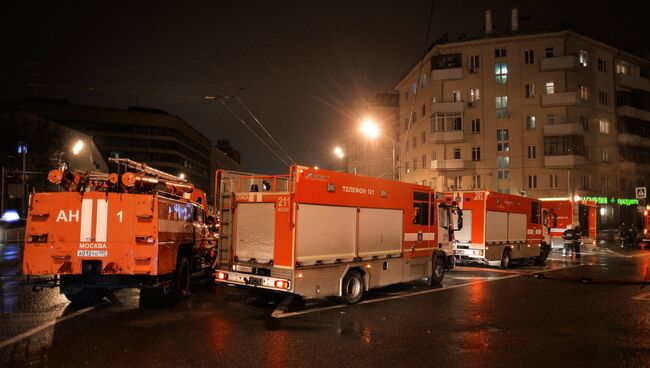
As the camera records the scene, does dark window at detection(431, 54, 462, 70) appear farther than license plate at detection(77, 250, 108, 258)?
Yes

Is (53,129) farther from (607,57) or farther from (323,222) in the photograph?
(607,57)

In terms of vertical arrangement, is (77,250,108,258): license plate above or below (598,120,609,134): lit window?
below

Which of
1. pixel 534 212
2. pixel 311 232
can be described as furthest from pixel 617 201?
pixel 311 232

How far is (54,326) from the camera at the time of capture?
835cm

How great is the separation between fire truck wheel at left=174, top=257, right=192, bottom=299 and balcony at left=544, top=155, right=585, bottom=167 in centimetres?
4546

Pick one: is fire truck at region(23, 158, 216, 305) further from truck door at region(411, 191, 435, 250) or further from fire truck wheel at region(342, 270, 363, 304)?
truck door at region(411, 191, 435, 250)

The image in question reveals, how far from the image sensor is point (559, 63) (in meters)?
48.2

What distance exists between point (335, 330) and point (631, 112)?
57423 mm

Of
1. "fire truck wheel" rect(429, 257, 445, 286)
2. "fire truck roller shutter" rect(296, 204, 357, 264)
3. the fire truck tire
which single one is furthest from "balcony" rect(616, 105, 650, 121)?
the fire truck tire

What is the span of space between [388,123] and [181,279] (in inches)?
2479

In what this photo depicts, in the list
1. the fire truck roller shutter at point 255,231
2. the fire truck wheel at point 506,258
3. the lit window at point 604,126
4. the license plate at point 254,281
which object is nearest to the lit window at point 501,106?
the lit window at point 604,126

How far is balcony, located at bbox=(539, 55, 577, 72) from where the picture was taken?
47.8 m

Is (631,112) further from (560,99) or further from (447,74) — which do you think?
(447,74)

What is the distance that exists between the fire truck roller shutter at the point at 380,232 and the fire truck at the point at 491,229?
245 inches
